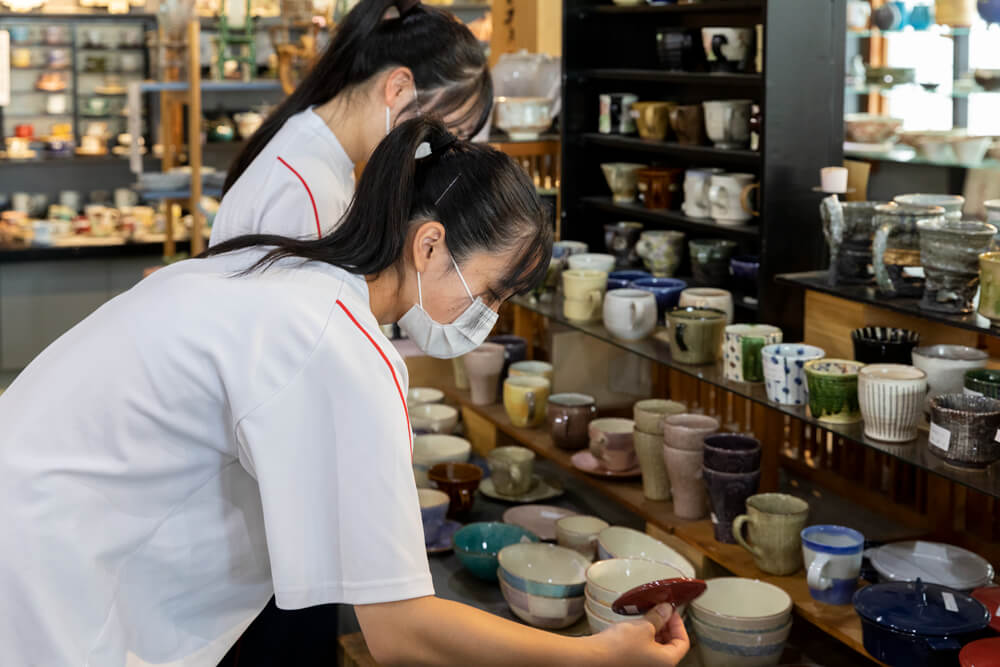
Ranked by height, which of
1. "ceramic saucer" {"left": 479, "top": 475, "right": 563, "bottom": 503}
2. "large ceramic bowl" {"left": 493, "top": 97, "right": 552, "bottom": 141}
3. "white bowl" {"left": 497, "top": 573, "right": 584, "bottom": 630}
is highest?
"large ceramic bowl" {"left": 493, "top": 97, "right": 552, "bottom": 141}

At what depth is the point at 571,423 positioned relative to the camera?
8.06 ft

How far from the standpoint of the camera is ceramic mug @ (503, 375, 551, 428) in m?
2.59

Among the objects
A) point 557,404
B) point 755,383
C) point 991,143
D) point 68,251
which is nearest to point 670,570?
point 755,383

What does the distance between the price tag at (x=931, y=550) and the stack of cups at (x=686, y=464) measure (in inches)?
15.2

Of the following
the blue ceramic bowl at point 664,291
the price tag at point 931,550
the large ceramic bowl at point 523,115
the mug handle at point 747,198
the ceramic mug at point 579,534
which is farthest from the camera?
the large ceramic bowl at point 523,115

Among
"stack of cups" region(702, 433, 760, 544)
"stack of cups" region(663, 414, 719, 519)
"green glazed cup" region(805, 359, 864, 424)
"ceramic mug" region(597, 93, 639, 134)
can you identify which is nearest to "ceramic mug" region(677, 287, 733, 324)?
"stack of cups" region(663, 414, 719, 519)

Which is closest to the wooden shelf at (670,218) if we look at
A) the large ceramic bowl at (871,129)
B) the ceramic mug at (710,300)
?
the ceramic mug at (710,300)

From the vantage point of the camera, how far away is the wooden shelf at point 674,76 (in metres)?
2.75

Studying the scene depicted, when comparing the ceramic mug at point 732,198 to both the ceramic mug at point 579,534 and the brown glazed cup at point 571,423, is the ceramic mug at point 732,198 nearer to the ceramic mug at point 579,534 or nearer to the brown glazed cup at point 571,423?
the brown glazed cup at point 571,423

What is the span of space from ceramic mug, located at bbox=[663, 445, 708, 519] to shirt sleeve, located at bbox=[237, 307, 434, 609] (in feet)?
3.49

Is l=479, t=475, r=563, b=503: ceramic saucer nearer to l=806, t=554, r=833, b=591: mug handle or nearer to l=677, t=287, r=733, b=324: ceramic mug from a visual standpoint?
l=677, t=287, r=733, b=324: ceramic mug

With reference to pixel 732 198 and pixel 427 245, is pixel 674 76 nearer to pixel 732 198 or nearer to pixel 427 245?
pixel 732 198

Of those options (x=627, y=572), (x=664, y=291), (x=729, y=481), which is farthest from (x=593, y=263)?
(x=627, y=572)

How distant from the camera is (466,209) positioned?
119cm
